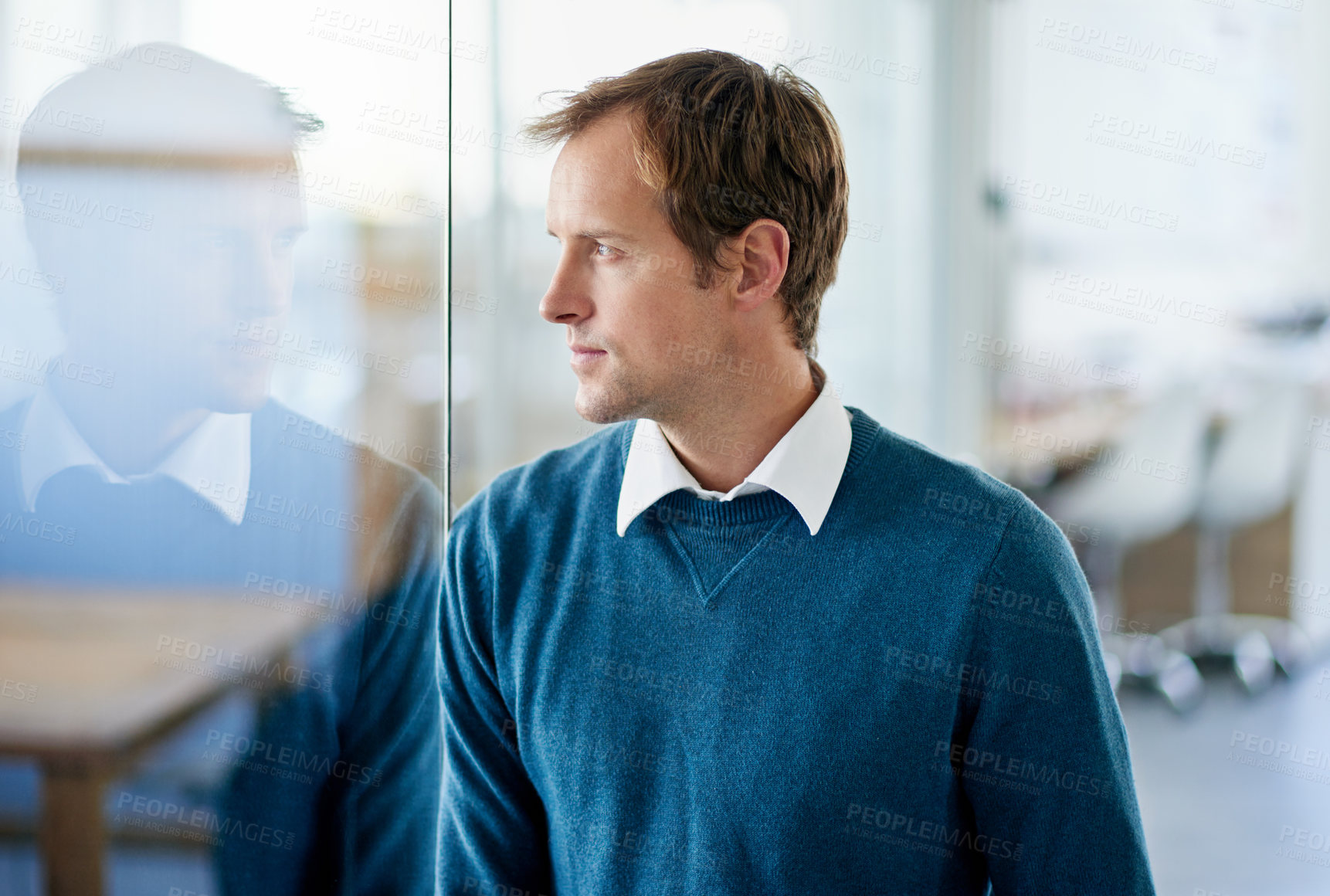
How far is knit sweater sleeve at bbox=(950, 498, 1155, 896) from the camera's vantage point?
95 cm

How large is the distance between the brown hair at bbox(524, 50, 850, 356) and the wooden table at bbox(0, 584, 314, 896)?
0.58 metres

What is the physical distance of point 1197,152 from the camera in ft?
9.63

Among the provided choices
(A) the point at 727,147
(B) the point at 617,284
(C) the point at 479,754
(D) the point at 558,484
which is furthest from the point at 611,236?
(C) the point at 479,754

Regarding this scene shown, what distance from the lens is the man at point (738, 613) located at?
3.12 ft

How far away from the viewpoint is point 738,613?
3.24 feet

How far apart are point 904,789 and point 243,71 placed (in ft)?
2.84

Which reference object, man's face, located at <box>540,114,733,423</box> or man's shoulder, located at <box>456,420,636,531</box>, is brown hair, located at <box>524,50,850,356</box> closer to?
man's face, located at <box>540,114,733,423</box>

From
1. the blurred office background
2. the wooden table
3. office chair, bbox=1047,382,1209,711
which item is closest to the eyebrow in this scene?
the wooden table

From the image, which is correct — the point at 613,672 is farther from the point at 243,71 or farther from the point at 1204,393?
the point at 1204,393

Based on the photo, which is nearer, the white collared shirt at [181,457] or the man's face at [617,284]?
the white collared shirt at [181,457]

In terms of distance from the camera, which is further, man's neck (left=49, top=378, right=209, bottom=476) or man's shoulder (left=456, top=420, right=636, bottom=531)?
man's shoulder (left=456, top=420, right=636, bottom=531)

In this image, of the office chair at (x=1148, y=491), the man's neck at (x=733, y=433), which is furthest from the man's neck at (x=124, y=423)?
the office chair at (x=1148, y=491)

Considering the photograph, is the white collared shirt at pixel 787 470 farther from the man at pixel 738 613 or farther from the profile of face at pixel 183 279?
the profile of face at pixel 183 279

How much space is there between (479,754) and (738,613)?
34cm
